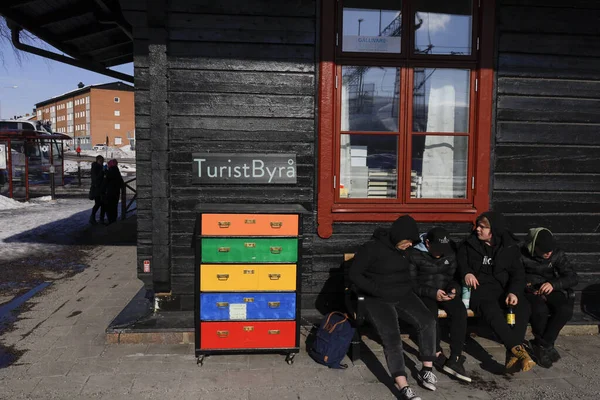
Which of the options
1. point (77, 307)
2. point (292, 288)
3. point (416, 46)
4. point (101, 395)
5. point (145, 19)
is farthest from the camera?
point (77, 307)

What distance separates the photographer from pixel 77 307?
632cm

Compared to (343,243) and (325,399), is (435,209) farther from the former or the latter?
(325,399)

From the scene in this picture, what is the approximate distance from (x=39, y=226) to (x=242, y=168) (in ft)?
30.7

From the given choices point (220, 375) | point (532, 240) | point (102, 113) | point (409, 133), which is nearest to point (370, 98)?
point (409, 133)

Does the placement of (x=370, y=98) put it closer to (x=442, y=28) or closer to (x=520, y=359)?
(x=442, y=28)

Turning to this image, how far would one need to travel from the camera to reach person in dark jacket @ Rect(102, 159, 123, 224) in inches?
479

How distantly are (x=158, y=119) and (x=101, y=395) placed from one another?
2579mm

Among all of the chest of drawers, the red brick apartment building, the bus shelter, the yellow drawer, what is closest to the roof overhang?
the chest of drawers

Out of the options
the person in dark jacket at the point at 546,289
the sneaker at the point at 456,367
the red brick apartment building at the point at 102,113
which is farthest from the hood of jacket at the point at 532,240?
the red brick apartment building at the point at 102,113

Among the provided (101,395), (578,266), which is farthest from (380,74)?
(101,395)

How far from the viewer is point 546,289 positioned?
15.4 feet

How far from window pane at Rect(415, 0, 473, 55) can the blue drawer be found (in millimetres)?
2964

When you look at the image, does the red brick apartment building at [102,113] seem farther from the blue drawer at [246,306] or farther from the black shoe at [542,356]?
the black shoe at [542,356]

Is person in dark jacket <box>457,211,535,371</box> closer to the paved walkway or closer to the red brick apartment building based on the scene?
the paved walkway
